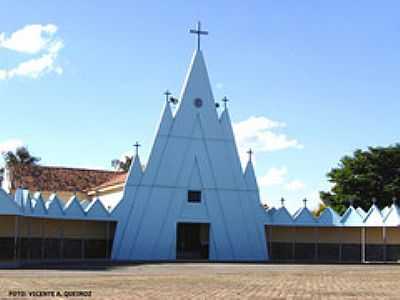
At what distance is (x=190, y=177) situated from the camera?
46531 mm

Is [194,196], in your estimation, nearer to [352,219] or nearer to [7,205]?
[352,219]

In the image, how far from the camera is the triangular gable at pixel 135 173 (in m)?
45.2

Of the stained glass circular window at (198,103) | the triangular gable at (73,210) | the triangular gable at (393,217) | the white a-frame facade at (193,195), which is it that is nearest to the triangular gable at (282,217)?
the white a-frame facade at (193,195)

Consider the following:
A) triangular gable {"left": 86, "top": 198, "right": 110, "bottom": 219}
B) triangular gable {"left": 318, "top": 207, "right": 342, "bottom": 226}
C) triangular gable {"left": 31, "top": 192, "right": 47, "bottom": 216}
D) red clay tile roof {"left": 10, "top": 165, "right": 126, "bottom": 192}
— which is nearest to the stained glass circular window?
triangular gable {"left": 86, "top": 198, "right": 110, "bottom": 219}

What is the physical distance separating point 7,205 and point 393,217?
2483cm

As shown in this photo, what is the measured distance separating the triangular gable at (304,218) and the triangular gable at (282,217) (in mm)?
487

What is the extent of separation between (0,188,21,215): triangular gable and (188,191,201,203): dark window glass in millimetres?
13484

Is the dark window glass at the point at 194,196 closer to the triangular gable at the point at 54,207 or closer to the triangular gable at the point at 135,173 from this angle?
the triangular gable at the point at 135,173

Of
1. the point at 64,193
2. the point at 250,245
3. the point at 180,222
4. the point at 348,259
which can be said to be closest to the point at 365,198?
the point at 348,259

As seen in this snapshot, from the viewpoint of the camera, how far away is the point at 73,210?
43.4 meters

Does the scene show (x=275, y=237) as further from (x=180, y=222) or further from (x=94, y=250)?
(x=94, y=250)

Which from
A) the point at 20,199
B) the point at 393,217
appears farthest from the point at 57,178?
the point at 393,217

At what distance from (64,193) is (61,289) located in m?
37.9

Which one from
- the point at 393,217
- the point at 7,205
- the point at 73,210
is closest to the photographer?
the point at 7,205
